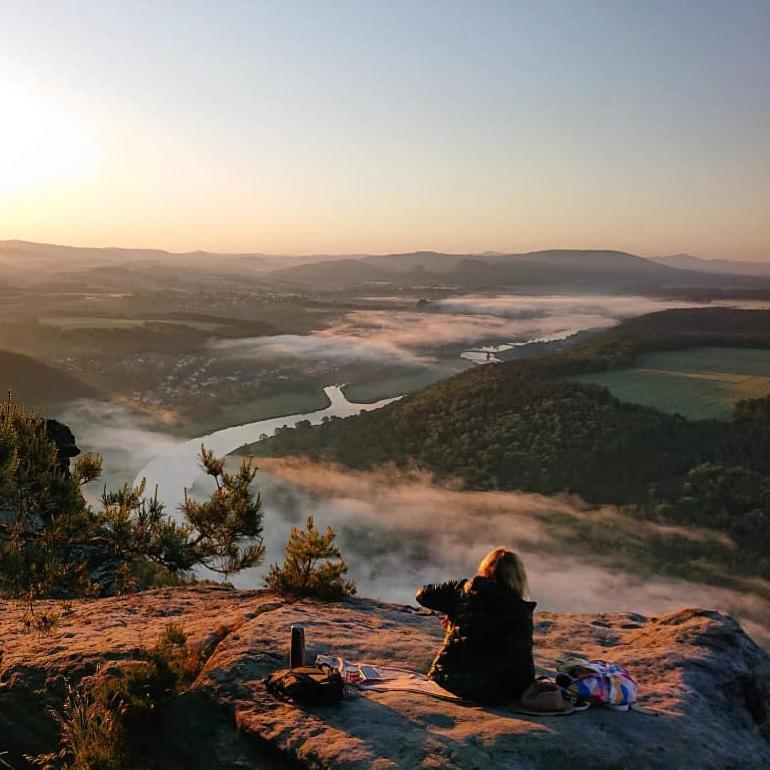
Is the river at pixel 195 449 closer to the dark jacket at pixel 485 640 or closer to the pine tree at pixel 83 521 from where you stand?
the pine tree at pixel 83 521

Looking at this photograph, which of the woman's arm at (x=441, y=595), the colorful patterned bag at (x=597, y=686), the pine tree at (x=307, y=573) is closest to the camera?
the colorful patterned bag at (x=597, y=686)

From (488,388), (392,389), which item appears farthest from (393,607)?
(392,389)

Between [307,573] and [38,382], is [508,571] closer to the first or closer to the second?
[307,573]

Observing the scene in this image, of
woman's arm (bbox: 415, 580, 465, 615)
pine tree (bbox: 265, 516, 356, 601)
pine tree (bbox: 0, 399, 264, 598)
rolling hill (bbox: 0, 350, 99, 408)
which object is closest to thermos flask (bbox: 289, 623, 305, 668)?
woman's arm (bbox: 415, 580, 465, 615)

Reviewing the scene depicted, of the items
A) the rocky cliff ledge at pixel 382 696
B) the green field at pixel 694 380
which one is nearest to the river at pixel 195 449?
the green field at pixel 694 380

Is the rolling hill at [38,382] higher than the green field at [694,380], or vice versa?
the green field at [694,380]

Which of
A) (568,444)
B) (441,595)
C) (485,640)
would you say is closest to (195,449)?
(568,444)
